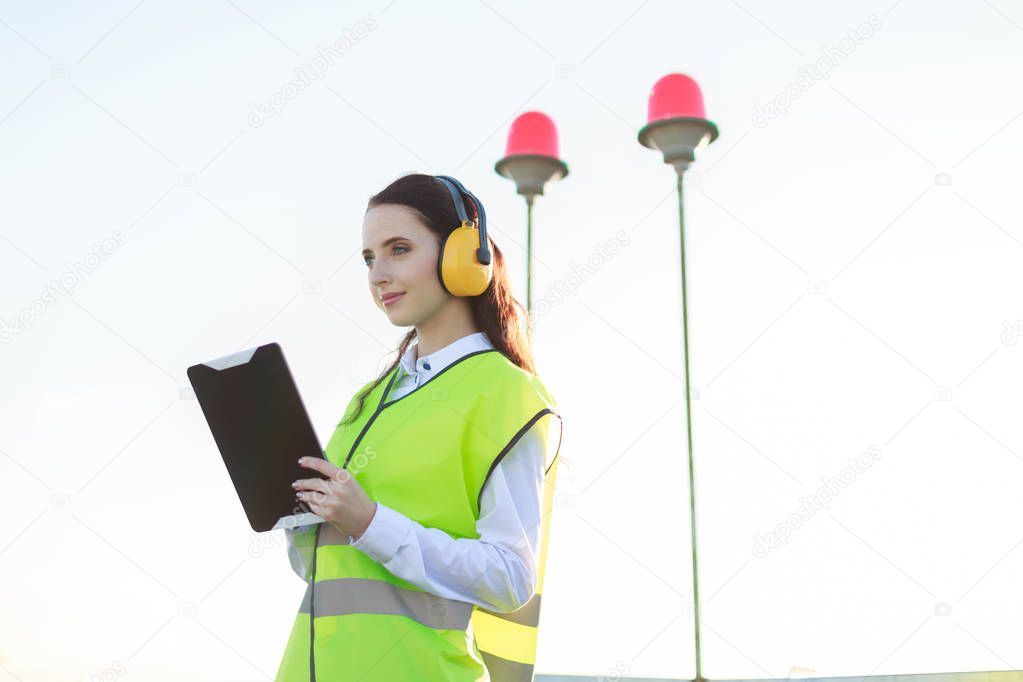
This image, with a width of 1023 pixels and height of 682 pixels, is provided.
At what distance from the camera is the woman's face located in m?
1.97

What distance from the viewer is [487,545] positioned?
1.67 meters

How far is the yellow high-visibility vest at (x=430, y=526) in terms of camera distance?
65.2 inches

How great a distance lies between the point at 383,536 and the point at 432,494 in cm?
16

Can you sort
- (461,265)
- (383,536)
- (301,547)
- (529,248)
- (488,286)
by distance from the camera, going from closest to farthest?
(383,536)
(301,547)
(461,265)
(488,286)
(529,248)

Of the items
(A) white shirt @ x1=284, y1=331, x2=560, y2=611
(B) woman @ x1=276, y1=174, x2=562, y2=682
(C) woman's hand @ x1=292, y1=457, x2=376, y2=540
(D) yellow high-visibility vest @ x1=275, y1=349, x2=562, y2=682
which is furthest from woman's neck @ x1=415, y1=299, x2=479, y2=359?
(C) woman's hand @ x1=292, y1=457, x2=376, y2=540

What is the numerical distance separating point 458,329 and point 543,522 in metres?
0.48

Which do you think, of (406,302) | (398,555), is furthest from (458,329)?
(398,555)

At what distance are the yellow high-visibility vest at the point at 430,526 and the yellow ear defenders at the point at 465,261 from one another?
0.56ft

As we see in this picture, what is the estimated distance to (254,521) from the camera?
5.96 feet

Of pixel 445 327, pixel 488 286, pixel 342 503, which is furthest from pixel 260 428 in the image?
pixel 488 286

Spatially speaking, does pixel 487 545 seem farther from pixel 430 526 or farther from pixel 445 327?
pixel 445 327

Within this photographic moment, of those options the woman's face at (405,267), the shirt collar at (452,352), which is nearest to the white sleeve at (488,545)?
the shirt collar at (452,352)

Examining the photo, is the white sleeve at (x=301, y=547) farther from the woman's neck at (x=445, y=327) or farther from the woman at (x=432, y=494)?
the woman's neck at (x=445, y=327)

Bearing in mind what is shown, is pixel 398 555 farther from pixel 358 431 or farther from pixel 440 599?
pixel 358 431
